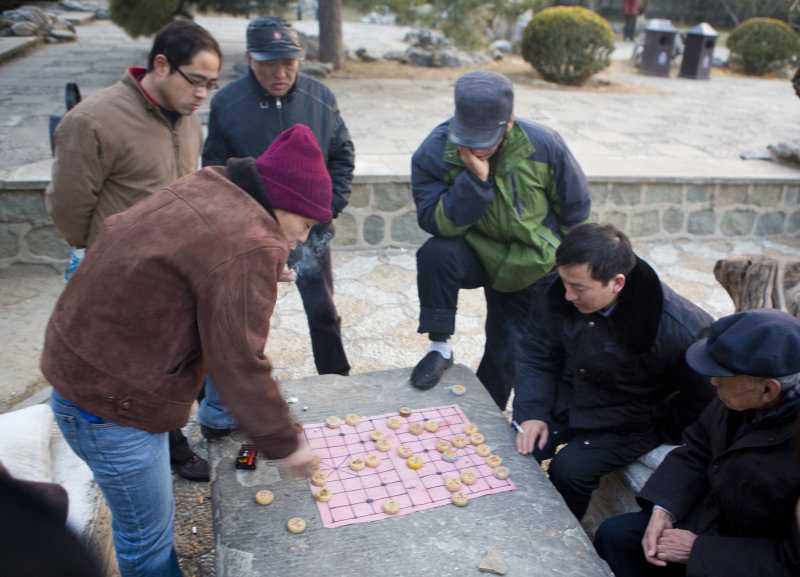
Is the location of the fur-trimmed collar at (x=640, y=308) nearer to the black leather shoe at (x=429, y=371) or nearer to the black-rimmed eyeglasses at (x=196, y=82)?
the black leather shoe at (x=429, y=371)

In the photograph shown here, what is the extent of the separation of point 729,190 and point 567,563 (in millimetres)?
4743

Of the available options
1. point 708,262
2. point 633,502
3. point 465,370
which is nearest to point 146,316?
point 465,370

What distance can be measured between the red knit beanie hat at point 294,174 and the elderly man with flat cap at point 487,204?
113 centimetres

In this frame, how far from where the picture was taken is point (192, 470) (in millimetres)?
2795

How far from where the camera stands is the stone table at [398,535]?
1902 millimetres

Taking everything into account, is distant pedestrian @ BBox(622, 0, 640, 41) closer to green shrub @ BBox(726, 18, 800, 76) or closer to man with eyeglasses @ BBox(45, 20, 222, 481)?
green shrub @ BBox(726, 18, 800, 76)

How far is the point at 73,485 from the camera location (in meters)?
2.31

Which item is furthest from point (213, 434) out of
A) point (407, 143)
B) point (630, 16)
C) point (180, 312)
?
point (630, 16)

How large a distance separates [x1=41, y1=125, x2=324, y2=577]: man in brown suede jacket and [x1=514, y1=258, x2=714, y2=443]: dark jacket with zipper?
1.13 meters

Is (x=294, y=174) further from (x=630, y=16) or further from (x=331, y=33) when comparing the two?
(x=630, y=16)

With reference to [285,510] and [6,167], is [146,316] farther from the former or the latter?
[6,167]

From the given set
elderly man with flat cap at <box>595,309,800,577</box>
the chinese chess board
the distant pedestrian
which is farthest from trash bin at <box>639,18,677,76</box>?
elderly man with flat cap at <box>595,309,800,577</box>

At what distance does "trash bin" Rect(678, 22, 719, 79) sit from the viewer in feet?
40.5

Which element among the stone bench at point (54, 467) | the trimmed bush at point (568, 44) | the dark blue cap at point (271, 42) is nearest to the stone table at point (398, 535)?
the stone bench at point (54, 467)
